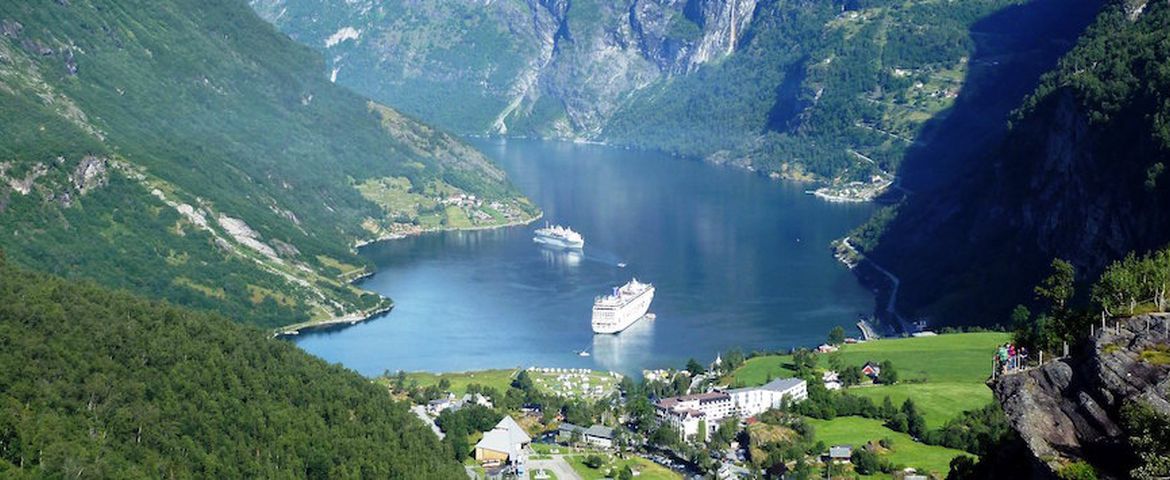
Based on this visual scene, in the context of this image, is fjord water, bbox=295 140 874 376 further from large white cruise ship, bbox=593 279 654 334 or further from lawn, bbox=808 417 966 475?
lawn, bbox=808 417 966 475

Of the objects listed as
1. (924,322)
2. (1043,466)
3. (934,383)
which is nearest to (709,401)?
(934,383)

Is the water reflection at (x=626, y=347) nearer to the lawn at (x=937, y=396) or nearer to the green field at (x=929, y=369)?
the green field at (x=929, y=369)

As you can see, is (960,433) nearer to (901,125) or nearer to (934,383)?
(934,383)

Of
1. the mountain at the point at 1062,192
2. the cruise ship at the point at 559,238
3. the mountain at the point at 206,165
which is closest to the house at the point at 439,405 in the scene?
the mountain at the point at 206,165

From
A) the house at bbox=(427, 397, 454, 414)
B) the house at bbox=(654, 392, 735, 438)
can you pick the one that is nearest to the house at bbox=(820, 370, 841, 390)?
the house at bbox=(654, 392, 735, 438)

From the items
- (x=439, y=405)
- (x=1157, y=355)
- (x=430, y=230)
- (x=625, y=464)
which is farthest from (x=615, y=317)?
(x=1157, y=355)

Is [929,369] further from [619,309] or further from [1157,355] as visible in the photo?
[1157,355]
